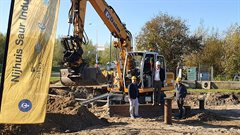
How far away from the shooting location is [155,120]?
1534cm

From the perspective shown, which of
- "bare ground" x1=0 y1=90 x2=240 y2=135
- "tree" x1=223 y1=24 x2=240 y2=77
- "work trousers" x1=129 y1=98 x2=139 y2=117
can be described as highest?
"tree" x1=223 y1=24 x2=240 y2=77

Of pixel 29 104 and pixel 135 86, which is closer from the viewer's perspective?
pixel 29 104

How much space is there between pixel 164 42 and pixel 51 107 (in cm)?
3020

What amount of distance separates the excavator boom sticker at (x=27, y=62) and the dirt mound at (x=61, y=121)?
4.00 metres

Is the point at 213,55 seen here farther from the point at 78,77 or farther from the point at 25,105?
the point at 25,105

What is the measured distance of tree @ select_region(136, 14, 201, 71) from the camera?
43.7 meters

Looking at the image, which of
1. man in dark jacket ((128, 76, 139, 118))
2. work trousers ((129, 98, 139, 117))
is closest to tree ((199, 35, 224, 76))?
work trousers ((129, 98, 139, 117))

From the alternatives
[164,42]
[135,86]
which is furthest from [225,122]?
[164,42]

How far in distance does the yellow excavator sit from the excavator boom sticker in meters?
6.28

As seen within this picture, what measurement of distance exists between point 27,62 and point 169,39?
1455 inches

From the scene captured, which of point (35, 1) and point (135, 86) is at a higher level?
point (35, 1)

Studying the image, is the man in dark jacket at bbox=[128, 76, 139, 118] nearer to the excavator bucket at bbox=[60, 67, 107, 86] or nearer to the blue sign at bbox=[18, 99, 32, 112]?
the excavator bucket at bbox=[60, 67, 107, 86]

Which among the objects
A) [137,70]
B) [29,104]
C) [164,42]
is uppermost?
[164,42]

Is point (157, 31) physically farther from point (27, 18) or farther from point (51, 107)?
point (27, 18)
